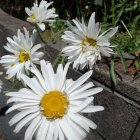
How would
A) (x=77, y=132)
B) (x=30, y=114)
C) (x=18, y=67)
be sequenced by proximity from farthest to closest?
1. (x=18, y=67)
2. (x=30, y=114)
3. (x=77, y=132)

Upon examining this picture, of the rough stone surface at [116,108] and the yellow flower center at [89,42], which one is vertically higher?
the yellow flower center at [89,42]

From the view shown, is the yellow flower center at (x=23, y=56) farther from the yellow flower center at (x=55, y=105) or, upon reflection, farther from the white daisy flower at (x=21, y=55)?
the yellow flower center at (x=55, y=105)

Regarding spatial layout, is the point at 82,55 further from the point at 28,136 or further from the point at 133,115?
the point at 133,115

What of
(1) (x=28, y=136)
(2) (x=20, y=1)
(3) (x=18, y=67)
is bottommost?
(2) (x=20, y=1)

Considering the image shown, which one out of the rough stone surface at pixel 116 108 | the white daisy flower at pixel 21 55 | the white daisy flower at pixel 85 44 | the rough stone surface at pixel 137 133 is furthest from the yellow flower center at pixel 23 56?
the rough stone surface at pixel 137 133

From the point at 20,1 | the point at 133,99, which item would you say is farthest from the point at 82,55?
the point at 20,1

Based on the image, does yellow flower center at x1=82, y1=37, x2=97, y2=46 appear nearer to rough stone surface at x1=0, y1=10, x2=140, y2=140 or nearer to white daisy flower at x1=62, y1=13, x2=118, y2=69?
white daisy flower at x1=62, y1=13, x2=118, y2=69
